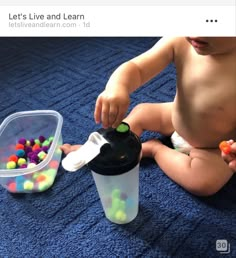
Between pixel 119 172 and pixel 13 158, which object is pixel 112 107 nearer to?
pixel 119 172

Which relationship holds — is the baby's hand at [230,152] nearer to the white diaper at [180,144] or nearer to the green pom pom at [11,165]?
the white diaper at [180,144]

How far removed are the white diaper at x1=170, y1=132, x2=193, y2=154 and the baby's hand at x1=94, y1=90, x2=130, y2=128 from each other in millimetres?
210

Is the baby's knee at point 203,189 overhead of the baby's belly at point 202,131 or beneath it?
beneath

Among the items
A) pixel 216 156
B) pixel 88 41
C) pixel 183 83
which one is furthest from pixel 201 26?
pixel 88 41

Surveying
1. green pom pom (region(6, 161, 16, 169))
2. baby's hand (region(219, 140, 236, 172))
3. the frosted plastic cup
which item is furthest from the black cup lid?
green pom pom (region(6, 161, 16, 169))

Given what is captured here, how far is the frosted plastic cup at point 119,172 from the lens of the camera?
55cm

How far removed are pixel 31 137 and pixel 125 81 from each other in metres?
0.33

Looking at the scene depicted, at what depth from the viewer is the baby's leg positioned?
2.19 feet

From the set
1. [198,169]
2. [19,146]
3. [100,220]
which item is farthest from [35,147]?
[198,169]

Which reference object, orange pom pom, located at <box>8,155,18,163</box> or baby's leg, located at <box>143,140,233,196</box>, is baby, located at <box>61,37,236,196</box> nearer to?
baby's leg, located at <box>143,140,233,196</box>

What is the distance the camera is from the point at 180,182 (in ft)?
2.28

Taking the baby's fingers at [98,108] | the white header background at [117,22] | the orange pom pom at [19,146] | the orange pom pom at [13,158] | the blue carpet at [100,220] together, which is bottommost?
the blue carpet at [100,220]

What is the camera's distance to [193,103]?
2.21ft

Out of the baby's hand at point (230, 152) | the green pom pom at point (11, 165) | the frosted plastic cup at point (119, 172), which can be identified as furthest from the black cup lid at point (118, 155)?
the green pom pom at point (11, 165)
